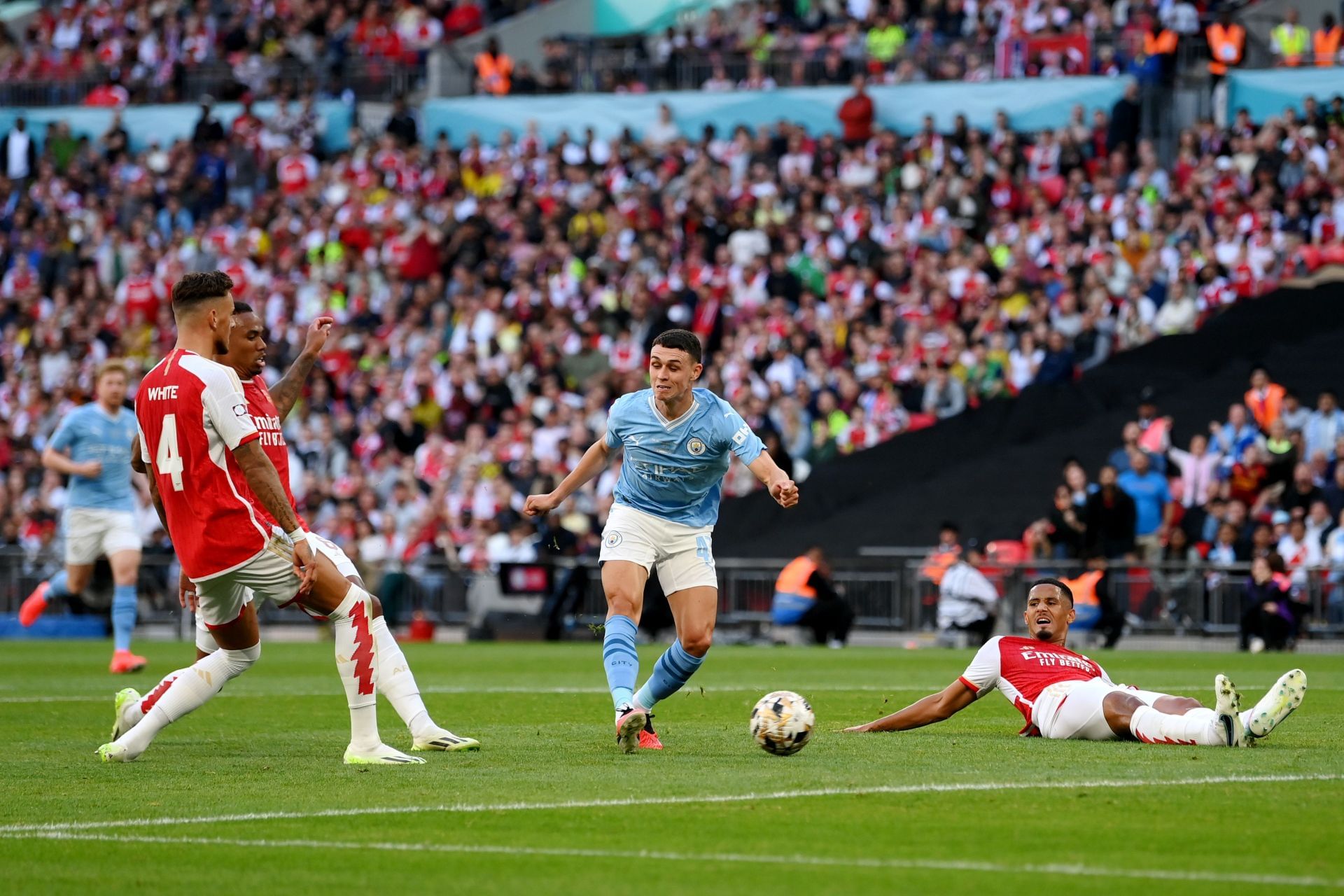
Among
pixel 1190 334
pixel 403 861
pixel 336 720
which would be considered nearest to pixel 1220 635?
pixel 1190 334

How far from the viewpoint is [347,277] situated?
37.0 metres

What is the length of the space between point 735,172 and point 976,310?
267 inches

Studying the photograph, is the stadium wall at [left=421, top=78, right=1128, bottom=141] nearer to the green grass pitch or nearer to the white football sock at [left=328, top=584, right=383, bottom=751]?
the green grass pitch

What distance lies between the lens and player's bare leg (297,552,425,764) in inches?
411

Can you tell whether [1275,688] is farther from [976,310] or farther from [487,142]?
[487,142]

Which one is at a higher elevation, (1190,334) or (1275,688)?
(1190,334)

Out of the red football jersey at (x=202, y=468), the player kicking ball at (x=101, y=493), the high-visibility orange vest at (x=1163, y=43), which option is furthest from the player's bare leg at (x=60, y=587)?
the high-visibility orange vest at (x=1163, y=43)

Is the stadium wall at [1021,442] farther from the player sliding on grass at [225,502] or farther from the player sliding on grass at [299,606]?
the player sliding on grass at [225,502]

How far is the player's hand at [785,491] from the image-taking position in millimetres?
10656

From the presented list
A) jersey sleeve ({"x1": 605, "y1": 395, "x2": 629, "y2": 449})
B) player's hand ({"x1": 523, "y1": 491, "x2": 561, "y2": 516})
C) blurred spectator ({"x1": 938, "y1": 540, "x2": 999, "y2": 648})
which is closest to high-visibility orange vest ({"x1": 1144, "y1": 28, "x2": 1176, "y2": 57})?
blurred spectator ({"x1": 938, "y1": 540, "x2": 999, "y2": 648})

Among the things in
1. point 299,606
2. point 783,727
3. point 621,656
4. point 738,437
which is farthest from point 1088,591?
point 299,606

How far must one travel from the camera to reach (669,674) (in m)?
11.5

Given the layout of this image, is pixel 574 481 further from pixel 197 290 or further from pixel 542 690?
pixel 542 690

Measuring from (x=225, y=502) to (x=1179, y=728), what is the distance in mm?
4889
